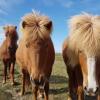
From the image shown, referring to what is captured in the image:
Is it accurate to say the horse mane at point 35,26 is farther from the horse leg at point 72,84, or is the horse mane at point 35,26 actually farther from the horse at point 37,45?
the horse leg at point 72,84

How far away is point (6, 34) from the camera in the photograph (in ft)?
41.4

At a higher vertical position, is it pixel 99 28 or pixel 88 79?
pixel 99 28

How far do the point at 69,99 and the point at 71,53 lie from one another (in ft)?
7.06

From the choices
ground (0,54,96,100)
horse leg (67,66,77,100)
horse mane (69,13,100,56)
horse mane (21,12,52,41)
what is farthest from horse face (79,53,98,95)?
ground (0,54,96,100)

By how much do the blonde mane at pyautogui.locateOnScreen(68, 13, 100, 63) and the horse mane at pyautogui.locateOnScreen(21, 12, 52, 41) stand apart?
0.73 meters

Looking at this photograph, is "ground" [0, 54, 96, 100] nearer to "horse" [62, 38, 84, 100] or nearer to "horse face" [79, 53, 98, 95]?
"horse" [62, 38, 84, 100]

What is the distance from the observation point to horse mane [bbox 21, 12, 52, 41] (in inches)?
318

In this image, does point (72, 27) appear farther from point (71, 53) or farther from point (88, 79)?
point (88, 79)

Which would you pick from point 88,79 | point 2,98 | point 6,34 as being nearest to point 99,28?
point 88,79

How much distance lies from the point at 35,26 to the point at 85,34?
1.61 meters

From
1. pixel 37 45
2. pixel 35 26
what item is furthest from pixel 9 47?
pixel 37 45

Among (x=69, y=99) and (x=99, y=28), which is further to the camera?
(x=69, y=99)

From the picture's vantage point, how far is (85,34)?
23.5ft

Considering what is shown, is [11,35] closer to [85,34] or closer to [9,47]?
[9,47]
